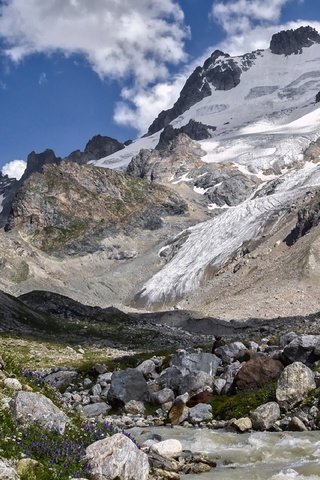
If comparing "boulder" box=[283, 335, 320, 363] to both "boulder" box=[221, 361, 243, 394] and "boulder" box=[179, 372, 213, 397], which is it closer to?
"boulder" box=[221, 361, 243, 394]

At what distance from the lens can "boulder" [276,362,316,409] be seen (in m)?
22.2

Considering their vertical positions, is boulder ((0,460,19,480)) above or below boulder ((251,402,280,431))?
above

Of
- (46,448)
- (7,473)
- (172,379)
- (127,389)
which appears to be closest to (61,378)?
(127,389)

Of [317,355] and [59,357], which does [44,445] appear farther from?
[59,357]

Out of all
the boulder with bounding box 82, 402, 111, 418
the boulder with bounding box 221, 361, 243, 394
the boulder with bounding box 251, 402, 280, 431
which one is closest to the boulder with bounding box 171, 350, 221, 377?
the boulder with bounding box 221, 361, 243, 394

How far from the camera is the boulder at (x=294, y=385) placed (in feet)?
72.7

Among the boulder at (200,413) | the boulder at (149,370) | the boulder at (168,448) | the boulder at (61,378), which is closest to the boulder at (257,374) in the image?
the boulder at (200,413)

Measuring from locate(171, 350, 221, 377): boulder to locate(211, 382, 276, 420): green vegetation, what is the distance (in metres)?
4.87

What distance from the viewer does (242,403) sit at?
23.8 m

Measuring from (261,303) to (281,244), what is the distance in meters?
59.6

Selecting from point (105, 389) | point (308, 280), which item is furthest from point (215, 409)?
point (308, 280)

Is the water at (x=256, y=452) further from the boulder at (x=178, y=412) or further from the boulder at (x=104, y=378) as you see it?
the boulder at (x=104, y=378)

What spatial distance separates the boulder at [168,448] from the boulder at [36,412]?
11.7ft

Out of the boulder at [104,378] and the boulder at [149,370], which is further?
the boulder at [149,370]
